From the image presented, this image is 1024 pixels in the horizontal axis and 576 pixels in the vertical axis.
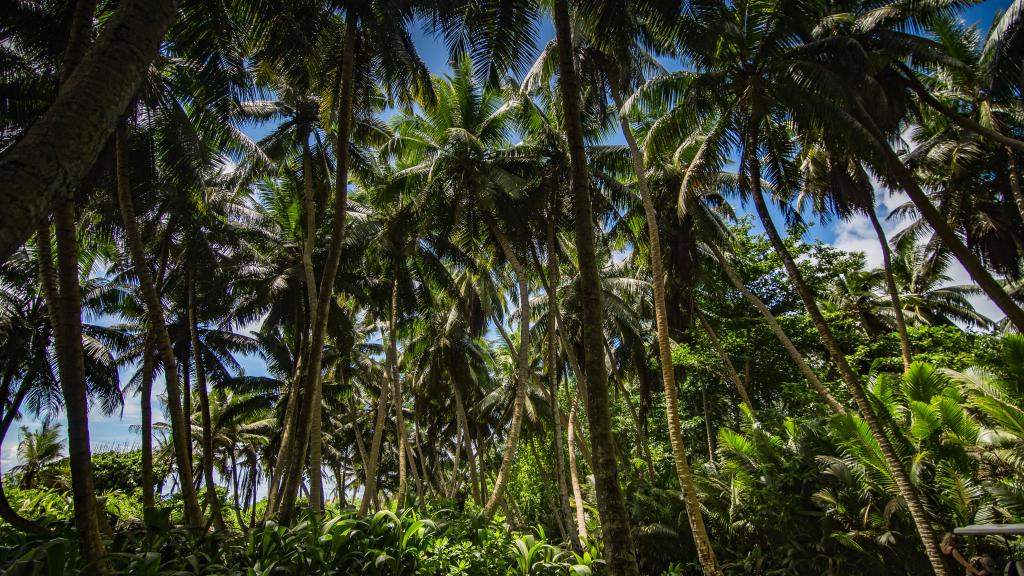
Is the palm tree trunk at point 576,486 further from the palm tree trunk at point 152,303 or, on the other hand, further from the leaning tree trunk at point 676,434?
the palm tree trunk at point 152,303

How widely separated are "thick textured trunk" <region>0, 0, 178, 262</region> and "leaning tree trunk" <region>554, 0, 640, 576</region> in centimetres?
413

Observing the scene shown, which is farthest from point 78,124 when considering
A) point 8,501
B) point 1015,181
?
point 1015,181

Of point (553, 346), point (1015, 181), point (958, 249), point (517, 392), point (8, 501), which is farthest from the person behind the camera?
point (553, 346)

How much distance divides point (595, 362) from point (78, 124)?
4.49 meters

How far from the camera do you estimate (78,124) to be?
231 cm

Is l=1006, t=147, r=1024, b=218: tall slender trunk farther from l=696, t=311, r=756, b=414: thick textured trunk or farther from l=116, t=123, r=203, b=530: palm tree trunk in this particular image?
l=116, t=123, r=203, b=530: palm tree trunk

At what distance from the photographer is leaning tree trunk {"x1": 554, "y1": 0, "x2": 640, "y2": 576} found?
4895 mm

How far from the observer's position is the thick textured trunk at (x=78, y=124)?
2.00 metres

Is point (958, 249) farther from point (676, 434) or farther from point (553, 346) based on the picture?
point (553, 346)

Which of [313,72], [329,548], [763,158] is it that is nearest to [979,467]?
[763,158]

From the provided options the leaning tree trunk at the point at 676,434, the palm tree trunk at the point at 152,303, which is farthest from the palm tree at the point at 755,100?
the palm tree trunk at the point at 152,303

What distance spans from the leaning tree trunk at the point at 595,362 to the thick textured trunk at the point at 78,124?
13.5 ft

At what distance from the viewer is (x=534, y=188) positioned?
13953 mm

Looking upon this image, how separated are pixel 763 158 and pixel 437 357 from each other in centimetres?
1315
